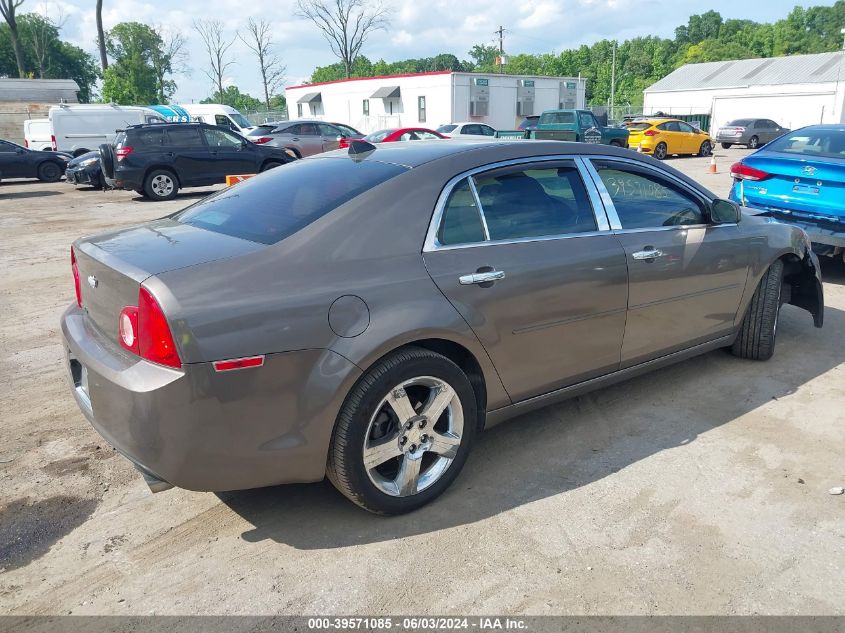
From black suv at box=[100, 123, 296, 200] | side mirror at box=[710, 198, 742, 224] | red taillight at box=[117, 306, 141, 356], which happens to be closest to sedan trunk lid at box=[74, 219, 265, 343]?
red taillight at box=[117, 306, 141, 356]

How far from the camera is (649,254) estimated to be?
3805mm

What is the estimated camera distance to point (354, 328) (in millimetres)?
2713

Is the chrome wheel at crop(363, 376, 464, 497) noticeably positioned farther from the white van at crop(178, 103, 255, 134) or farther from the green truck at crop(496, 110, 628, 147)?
the white van at crop(178, 103, 255, 134)

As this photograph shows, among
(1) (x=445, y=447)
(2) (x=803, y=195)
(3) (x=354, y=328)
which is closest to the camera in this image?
(3) (x=354, y=328)

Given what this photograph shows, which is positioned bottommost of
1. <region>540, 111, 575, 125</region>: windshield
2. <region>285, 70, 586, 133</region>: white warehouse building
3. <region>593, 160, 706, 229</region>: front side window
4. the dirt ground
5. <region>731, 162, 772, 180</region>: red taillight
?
the dirt ground

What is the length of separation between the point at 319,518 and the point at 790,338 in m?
4.21

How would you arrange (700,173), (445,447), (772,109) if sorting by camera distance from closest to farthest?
(445,447), (700,173), (772,109)

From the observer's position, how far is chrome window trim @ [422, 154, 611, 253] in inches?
121

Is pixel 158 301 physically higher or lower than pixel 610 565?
higher

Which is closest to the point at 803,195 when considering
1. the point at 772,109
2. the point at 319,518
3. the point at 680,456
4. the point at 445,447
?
the point at 680,456

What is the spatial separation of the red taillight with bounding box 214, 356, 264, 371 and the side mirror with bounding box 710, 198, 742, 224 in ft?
9.87

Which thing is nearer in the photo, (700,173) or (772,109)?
(700,173)

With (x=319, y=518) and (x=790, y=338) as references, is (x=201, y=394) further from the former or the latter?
(x=790, y=338)

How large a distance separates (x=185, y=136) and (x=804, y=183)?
1307 centimetres
